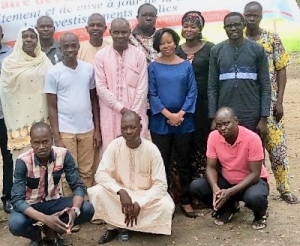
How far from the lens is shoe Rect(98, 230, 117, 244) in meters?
4.80

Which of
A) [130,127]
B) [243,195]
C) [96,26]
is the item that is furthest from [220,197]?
[96,26]

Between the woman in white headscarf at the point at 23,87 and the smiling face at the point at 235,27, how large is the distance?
160 centimetres

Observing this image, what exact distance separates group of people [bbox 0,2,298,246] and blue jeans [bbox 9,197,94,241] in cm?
1

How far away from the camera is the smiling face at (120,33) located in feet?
16.0

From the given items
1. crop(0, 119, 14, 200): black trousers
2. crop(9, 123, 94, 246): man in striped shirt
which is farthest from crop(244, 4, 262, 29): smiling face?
crop(0, 119, 14, 200): black trousers

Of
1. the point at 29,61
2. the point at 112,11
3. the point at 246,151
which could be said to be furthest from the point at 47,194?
the point at 112,11

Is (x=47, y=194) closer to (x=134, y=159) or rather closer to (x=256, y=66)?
(x=134, y=159)

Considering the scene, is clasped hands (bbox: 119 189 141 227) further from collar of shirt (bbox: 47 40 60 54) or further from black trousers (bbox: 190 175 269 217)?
collar of shirt (bbox: 47 40 60 54)

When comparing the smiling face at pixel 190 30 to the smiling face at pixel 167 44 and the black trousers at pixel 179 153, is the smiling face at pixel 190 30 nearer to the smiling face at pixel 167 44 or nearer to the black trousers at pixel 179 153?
the smiling face at pixel 167 44

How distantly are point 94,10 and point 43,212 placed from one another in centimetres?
265

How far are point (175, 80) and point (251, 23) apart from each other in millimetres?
874

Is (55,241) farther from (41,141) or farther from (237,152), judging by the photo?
(237,152)

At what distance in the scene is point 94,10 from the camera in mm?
6367

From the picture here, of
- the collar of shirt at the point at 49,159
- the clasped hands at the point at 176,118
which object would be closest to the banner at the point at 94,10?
the clasped hands at the point at 176,118
